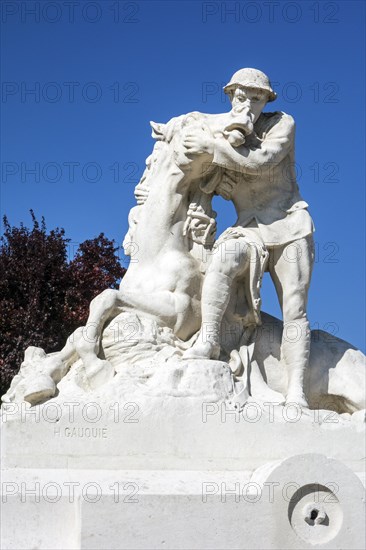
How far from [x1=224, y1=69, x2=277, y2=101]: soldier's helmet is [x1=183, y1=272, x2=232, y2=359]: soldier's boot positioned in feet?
5.48

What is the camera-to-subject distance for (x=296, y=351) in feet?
25.0

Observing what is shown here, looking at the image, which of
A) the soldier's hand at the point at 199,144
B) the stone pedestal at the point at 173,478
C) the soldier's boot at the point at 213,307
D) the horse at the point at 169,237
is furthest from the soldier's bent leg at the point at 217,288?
the soldier's hand at the point at 199,144

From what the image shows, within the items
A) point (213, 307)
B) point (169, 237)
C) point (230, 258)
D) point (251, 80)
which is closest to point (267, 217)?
point (230, 258)

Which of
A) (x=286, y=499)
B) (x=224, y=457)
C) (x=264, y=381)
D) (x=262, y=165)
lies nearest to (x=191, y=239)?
(x=262, y=165)

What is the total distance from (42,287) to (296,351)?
8539mm

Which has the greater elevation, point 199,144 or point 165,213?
point 199,144

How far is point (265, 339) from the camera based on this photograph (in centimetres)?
788

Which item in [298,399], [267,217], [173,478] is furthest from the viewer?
[267,217]

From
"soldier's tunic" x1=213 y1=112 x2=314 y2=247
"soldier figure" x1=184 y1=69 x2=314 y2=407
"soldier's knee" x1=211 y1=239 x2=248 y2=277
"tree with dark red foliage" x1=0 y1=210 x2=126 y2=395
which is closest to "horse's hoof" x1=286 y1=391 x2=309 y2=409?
"soldier figure" x1=184 y1=69 x2=314 y2=407

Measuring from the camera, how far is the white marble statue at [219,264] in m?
7.33

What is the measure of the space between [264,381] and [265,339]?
429 mm

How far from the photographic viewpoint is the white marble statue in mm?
7332

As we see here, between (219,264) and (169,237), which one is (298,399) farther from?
(169,237)

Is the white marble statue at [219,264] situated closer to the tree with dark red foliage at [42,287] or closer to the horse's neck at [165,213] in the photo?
the horse's neck at [165,213]
